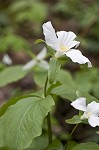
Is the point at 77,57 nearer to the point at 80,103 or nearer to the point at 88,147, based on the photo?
the point at 80,103

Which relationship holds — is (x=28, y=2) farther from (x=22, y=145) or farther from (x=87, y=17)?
(x=22, y=145)

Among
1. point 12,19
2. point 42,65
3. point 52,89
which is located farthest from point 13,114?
point 12,19

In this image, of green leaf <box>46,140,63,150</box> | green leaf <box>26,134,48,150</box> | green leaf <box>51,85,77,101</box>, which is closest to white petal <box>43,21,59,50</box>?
green leaf <box>51,85,77,101</box>

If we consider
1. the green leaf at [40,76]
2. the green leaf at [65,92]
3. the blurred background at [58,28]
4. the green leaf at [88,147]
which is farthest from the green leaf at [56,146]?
the blurred background at [58,28]

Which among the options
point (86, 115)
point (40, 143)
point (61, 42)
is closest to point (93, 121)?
point (86, 115)

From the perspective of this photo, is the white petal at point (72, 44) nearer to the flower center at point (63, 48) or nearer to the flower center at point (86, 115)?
the flower center at point (63, 48)
